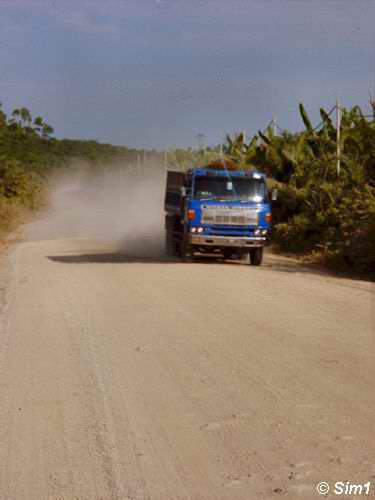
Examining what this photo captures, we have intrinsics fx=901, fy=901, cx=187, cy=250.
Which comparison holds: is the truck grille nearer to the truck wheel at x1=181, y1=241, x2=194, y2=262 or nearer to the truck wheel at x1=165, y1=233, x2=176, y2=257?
the truck wheel at x1=181, y1=241, x2=194, y2=262

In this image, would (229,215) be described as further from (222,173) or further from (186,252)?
(186,252)

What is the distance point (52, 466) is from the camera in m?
5.96

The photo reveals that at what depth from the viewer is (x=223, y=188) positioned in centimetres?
2189

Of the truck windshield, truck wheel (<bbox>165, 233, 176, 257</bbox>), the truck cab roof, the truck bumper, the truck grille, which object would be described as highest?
the truck cab roof

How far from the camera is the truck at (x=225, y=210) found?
21.8 meters

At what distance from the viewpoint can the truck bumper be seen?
21.8 metres

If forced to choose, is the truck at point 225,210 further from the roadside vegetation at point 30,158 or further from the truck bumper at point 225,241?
the roadside vegetation at point 30,158

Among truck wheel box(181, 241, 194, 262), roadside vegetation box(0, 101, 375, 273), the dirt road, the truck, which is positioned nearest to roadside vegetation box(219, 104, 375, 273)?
roadside vegetation box(0, 101, 375, 273)

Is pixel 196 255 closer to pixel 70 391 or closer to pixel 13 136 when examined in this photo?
pixel 70 391

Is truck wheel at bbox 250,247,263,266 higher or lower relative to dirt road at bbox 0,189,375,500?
lower

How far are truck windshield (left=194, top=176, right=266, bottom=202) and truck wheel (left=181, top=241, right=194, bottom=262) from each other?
49.8 inches

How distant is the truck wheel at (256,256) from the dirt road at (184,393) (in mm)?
6810

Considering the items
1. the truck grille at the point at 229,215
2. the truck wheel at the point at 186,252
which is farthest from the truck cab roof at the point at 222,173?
the truck wheel at the point at 186,252

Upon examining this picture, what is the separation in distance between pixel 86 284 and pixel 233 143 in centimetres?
2661
